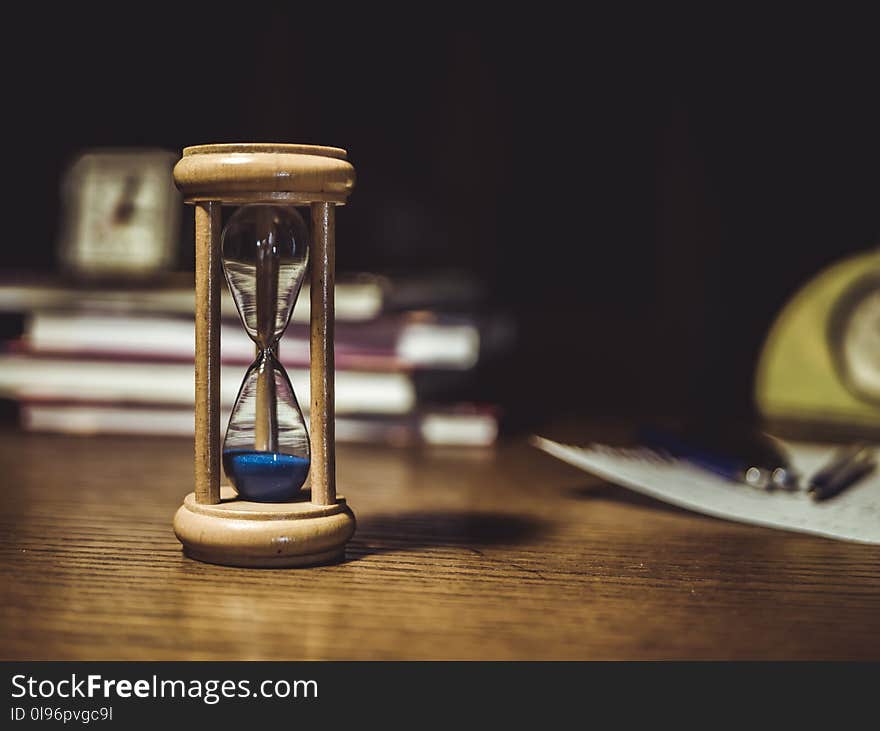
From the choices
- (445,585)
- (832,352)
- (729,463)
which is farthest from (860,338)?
(445,585)

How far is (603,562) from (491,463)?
1.30 ft

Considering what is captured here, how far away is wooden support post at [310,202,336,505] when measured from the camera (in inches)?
25.5

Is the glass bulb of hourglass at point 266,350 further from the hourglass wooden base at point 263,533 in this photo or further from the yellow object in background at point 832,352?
the yellow object in background at point 832,352

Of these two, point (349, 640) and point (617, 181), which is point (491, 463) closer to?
point (349, 640)

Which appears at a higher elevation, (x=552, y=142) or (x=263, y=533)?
(x=552, y=142)

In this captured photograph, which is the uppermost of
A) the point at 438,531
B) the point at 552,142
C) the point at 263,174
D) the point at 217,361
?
the point at 552,142

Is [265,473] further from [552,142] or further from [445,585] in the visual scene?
[552,142]

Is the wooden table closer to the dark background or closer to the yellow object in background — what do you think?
the yellow object in background

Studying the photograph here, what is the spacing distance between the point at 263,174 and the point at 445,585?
258 mm

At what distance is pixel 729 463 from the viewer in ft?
3.05

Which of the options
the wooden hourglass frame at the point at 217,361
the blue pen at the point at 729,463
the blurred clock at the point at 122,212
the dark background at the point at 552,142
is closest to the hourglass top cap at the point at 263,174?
the wooden hourglass frame at the point at 217,361

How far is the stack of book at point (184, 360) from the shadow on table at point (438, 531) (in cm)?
34

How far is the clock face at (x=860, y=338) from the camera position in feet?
4.18

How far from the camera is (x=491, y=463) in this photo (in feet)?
3.46
